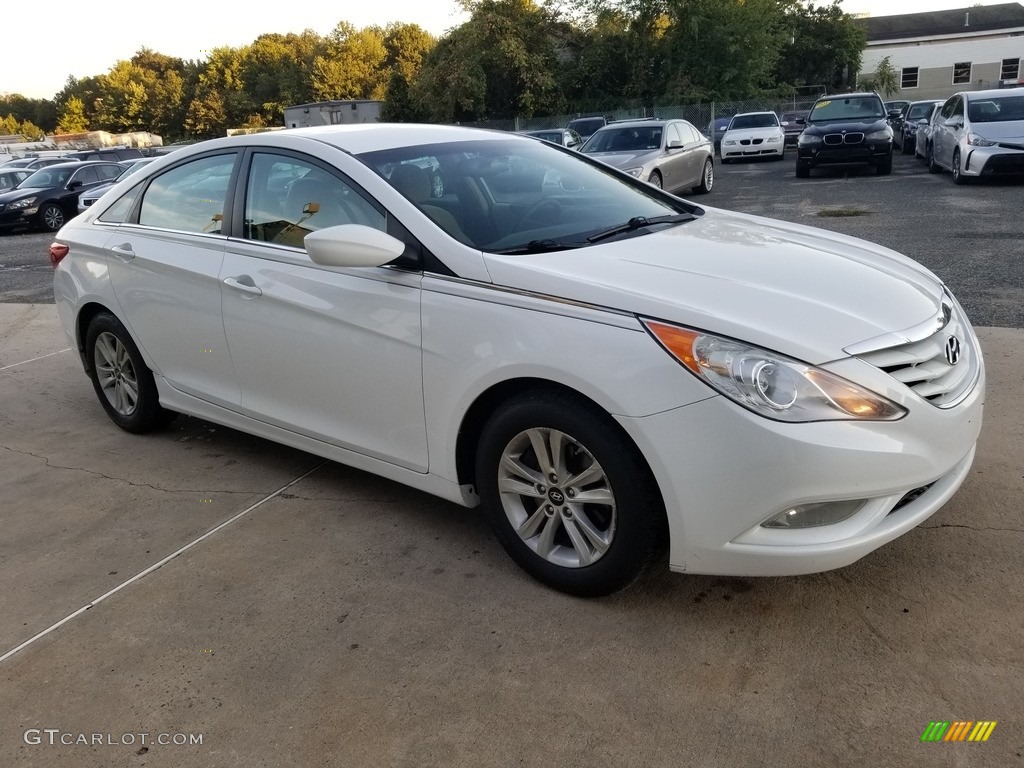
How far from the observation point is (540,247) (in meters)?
3.25

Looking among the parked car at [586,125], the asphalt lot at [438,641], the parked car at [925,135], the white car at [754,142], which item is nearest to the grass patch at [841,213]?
the parked car at [925,135]

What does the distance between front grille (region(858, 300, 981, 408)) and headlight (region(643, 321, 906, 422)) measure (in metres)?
0.14

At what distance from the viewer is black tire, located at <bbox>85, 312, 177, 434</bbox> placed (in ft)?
15.6

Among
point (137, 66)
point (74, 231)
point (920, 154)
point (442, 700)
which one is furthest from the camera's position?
point (137, 66)

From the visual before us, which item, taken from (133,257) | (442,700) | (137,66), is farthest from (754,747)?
(137,66)

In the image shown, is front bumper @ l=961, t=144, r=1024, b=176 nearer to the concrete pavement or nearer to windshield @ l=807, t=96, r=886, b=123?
windshield @ l=807, t=96, r=886, b=123

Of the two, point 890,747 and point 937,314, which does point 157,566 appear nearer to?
point 890,747

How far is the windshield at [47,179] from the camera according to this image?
20188 millimetres

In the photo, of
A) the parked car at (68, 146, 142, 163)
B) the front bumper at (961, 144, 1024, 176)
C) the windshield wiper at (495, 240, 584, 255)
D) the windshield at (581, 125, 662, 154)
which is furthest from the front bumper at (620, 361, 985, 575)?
the parked car at (68, 146, 142, 163)

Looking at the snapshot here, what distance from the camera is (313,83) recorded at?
71062 millimetres

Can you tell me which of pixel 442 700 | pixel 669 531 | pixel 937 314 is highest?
pixel 937 314

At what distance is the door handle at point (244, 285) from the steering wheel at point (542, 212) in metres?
1.18

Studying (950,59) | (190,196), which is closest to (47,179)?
(190,196)

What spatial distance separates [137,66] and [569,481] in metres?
100
